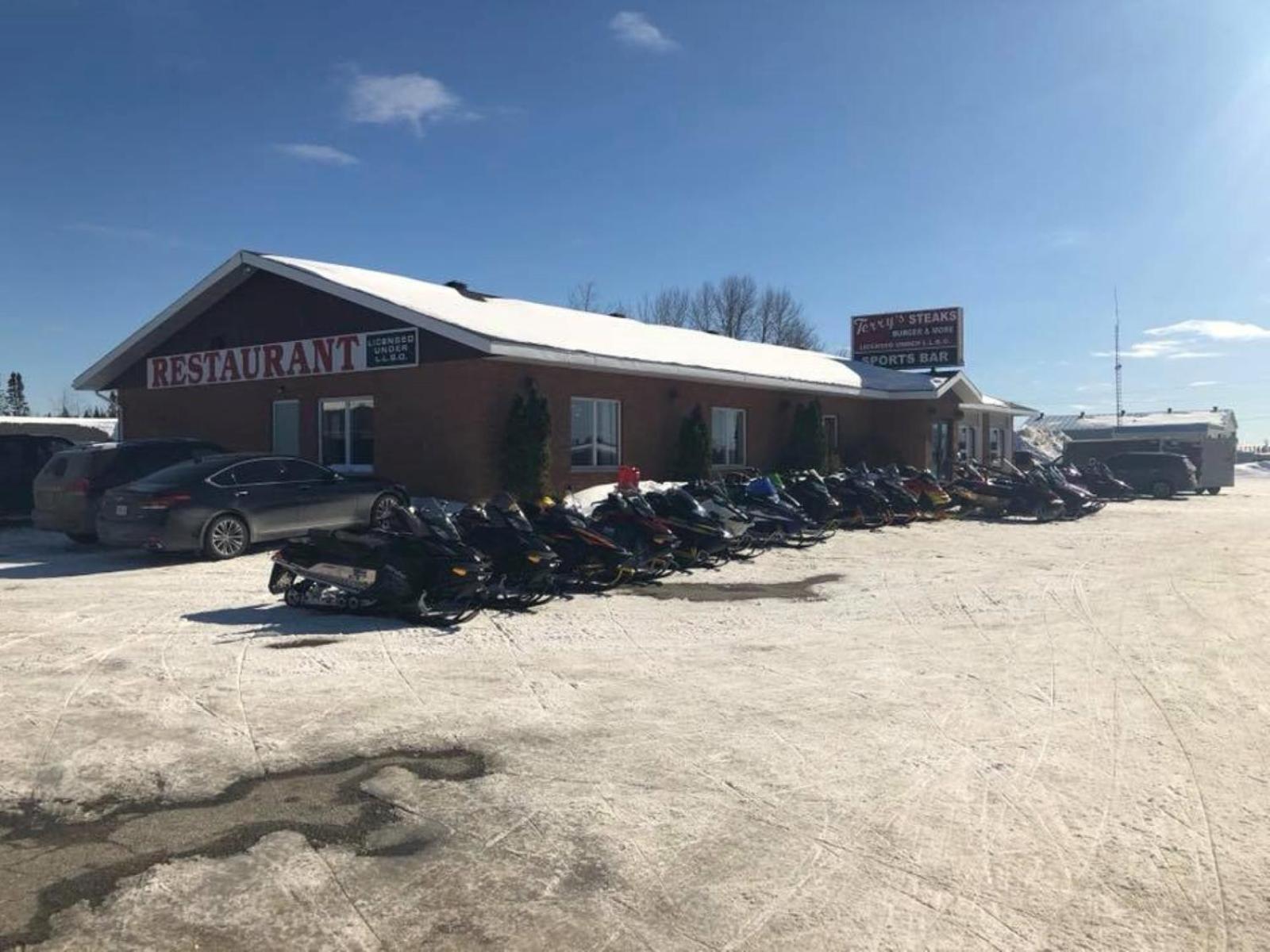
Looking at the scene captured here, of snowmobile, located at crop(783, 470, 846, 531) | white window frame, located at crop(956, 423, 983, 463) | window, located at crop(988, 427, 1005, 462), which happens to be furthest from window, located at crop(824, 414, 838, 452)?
window, located at crop(988, 427, 1005, 462)

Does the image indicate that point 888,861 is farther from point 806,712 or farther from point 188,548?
point 188,548

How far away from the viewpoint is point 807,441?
2466cm

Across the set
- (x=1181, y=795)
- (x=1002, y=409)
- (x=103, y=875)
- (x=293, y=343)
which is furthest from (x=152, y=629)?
(x=1002, y=409)

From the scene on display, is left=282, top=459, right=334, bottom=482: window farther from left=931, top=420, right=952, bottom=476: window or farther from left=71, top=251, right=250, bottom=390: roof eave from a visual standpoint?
left=931, top=420, right=952, bottom=476: window

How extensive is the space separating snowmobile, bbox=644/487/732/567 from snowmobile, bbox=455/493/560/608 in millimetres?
3046

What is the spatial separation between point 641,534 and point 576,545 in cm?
137

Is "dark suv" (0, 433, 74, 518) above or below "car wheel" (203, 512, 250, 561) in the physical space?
above

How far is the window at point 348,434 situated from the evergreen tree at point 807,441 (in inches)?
425

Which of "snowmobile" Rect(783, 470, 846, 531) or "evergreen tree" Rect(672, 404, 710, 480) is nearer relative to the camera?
"snowmobile" Rect(783, 470, 846, 531)

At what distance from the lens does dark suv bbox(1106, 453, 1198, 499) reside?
32.1 m

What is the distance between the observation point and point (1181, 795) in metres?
4.78

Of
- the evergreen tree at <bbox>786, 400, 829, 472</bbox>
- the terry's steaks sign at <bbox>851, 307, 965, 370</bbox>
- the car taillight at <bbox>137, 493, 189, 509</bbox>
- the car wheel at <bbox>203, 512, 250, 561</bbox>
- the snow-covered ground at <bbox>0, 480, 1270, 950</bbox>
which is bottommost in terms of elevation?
the snow-covered ground at <bbox>0, 480, 1270, 950</bbox>

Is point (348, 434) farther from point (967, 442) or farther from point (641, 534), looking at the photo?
point (967, 442)

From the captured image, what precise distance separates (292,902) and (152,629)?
17.7ft
